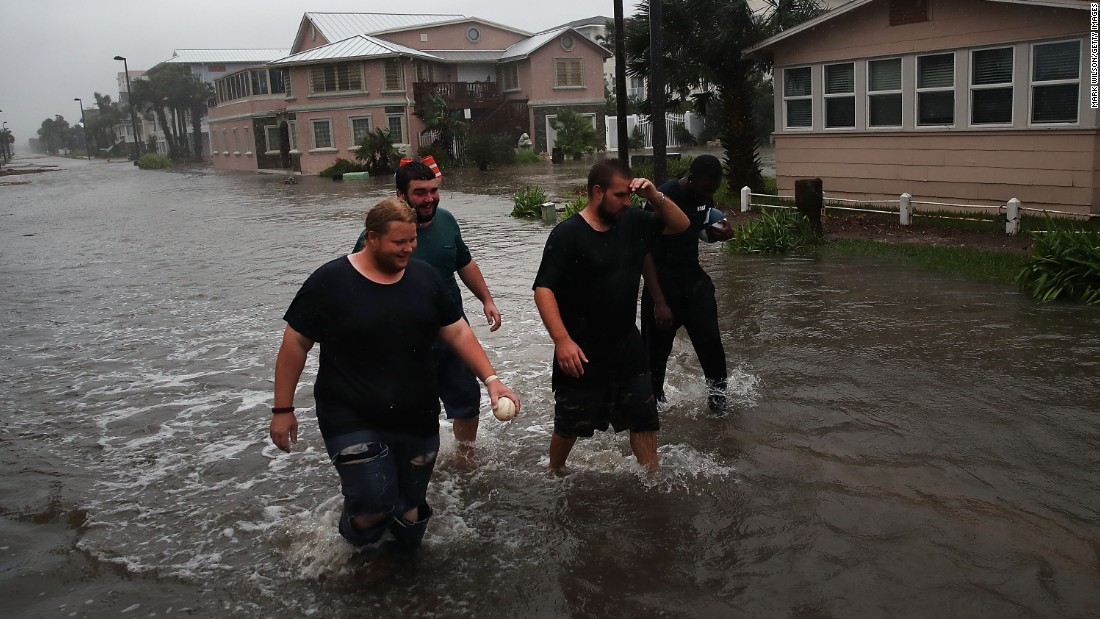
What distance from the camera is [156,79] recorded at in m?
83.1

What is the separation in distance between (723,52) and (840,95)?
9.41 ft

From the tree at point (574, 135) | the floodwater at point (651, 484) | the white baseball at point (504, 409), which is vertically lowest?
the floodwater at point (651, 484)

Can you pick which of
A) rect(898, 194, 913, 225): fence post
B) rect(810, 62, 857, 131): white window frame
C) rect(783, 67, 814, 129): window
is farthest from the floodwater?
rect(783, 67, 814, 129): window

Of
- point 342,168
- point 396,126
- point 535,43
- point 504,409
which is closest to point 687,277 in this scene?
point 504,409

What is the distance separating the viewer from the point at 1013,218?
1417 centimetres

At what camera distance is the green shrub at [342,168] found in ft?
147

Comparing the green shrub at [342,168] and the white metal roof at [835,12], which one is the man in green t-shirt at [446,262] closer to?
the white metal roof at [835,12]

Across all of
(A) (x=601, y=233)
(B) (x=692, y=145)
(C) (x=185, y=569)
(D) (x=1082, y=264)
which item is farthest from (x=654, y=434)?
(B) (x=692, y=145)

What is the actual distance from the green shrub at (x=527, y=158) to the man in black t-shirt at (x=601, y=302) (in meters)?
41.2

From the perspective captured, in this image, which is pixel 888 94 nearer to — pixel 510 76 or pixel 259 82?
pixel 510 76

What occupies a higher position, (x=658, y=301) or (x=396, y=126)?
(x=396, y=126)

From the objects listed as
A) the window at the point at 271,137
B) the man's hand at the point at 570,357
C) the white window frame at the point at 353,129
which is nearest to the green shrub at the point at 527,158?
the white window frame at the point at 353,129

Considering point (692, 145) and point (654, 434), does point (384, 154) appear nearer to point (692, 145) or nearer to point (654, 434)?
point (692, 145)

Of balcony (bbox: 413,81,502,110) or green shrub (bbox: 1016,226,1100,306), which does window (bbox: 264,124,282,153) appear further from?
green shrub (bbox: 1016,226,1100,306)
